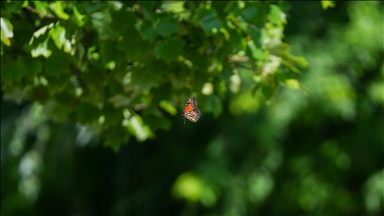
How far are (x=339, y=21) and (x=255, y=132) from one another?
948 mm

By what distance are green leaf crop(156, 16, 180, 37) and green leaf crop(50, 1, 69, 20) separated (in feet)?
0.84

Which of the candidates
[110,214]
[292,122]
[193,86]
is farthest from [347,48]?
[193,86]

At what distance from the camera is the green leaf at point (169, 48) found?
5.60 feet

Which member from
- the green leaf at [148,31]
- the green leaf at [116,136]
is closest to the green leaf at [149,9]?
the green leaf at [148,31]

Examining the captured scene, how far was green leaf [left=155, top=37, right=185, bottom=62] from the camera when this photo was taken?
1.71 metres

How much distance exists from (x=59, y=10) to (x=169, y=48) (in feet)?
1.01

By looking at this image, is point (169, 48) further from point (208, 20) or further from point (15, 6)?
point (15, 6)

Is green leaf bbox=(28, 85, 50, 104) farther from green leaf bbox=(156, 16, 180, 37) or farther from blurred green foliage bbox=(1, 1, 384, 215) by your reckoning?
green leaf bbox=(156, 16, 180, 37)

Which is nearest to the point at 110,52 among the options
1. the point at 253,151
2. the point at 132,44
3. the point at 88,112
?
the point at 132,44

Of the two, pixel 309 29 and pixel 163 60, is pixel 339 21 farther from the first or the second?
pixel 163 60

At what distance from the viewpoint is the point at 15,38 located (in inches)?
73.6

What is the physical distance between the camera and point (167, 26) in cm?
170

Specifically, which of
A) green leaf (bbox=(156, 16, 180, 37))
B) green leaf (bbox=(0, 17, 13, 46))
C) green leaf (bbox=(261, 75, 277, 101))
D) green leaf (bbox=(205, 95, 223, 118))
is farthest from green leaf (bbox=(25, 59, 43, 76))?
green leaf (bbox=(261, 75, 277, 101))

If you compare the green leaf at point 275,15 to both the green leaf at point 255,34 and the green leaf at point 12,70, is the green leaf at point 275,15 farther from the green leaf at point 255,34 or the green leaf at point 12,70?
the green leaf at point 12,70
